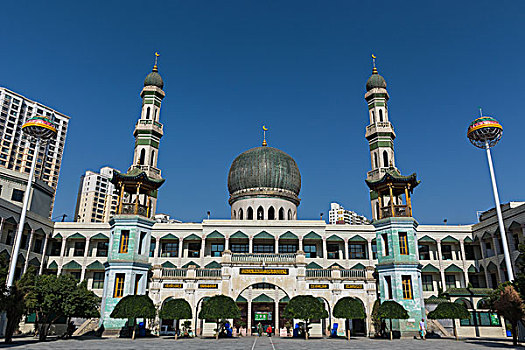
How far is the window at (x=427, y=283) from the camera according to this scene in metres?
53.4

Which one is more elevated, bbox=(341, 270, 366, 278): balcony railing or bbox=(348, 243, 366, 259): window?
bbox=(348, 243, 366, 259): window

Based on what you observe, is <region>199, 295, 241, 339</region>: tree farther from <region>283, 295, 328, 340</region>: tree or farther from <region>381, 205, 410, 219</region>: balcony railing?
<region>381, 205, 410, 219</region>: balcony railing

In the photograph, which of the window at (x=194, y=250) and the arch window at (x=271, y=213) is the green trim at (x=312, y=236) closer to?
the arch window at (x=271, y=213)

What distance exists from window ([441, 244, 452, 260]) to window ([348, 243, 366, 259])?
10.6 m

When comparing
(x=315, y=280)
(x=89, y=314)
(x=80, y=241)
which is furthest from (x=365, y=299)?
(x=80, y=241)

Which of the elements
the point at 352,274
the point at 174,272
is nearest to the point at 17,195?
the point at 174,272

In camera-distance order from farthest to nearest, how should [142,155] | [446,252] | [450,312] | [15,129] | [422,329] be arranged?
[15,129] → [142,155] → [446,252] → [422,329] → [450,312]

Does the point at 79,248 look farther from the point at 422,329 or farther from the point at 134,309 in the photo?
the point at 422,329

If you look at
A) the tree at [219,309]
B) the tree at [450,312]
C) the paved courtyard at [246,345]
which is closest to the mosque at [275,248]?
the tree at [450,312]

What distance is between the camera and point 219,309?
32.5 metres

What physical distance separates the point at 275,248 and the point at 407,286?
65.3 feet

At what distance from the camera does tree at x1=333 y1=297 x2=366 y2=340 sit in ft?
108

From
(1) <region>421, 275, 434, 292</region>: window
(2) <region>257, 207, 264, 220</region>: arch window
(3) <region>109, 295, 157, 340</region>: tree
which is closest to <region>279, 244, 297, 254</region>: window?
(2) <region>257, 207, 264, 220</region>: arch window

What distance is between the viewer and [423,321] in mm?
35188
